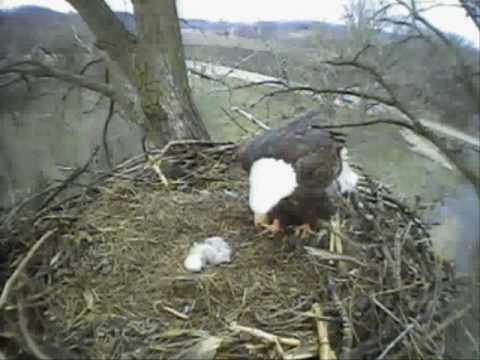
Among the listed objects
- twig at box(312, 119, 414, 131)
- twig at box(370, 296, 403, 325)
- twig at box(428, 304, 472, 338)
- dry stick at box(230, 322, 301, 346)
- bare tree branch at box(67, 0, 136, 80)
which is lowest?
dry stick at box(230, 322, 301, 346)

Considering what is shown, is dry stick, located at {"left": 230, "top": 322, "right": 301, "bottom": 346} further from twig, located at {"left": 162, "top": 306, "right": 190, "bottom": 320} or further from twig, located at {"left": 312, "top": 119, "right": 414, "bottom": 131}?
twig, located at {"left": 312, "top": 119, "right": 414, "bottom": 131}

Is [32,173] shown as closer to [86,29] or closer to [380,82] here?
[86,29]

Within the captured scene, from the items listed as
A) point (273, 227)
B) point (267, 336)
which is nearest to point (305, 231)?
point (273, 227)

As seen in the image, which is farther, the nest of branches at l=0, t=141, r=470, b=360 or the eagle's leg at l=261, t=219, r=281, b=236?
the eagle's leg at l=261, t=219, r=281, b=236

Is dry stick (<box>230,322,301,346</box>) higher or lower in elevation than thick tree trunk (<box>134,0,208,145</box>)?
lower

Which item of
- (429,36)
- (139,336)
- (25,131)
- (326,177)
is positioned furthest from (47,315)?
→ (429,36)

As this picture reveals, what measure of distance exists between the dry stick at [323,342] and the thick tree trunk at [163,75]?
0.70 m

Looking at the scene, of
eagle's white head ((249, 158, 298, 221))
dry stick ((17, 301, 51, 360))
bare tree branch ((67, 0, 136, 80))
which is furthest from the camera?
bare tree branch ((67, 0, 136, 80))

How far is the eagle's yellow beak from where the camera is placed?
1.24 metres

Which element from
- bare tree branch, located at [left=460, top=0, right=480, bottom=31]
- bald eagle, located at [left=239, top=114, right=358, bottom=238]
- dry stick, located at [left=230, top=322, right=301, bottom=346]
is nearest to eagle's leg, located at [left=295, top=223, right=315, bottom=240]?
bald eagle, located at [left=239, top=114, right=358, bottom=238]

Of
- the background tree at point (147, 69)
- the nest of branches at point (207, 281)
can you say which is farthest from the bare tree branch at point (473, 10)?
the background tree at point (147, 69)

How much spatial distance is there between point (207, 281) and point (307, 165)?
12.2 inches

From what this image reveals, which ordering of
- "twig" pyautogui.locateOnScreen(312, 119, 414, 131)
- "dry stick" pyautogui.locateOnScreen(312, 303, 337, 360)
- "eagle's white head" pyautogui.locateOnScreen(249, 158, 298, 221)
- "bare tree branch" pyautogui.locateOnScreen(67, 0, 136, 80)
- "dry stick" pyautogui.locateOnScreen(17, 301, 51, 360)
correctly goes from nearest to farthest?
"dry stick" pyautogui.locateOnScreen(17, 301, 51, 360), "dry stick" pyautogui.locateOnScreen(312, 303, 337, 360), "twig" pyautogui.locateOnScreen(312, 119, 414, 131), "eagle's white head" pyautogui.locateOnScreen(249, 158, 298, 221), "bare tree branch" pyautogui.locateOnScreen(67, 0, 136, 80)

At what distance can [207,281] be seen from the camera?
110 centimetres
